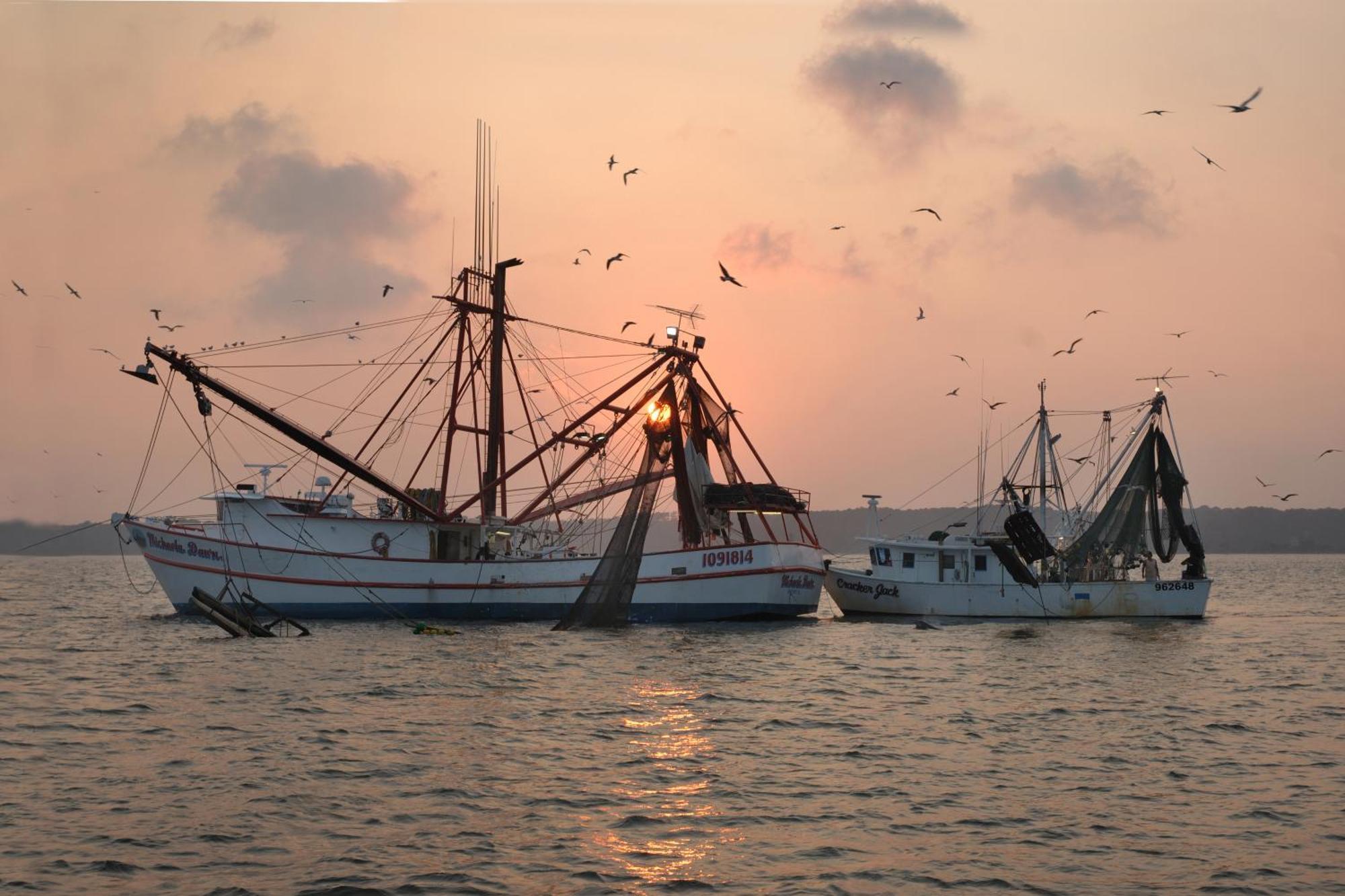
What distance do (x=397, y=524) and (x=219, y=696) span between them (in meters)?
24.3

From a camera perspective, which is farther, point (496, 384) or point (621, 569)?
point (496, 384)

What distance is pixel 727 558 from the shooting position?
52688 mm

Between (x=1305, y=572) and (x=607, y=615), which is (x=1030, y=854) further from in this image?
(x=1305, y=572)

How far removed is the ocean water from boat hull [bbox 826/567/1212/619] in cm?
1523

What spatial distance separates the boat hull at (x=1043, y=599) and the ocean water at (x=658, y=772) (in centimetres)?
1523

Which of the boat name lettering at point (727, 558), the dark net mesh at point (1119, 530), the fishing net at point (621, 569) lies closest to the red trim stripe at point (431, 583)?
the boat name lettering at point (727, 558)

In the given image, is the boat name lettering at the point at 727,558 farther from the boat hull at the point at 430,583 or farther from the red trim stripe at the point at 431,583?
the red trim stripe at the point at 431,583

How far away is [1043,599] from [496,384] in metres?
27.0

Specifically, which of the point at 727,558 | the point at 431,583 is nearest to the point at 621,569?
the point at 727,558

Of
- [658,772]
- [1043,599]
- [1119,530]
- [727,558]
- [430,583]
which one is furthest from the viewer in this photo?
[1119,530]

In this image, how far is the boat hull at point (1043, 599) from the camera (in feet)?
190

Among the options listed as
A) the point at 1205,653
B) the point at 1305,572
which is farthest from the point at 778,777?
the point at 1305,572

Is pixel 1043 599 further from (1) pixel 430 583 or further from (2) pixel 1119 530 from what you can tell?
(1) pixel 430 583

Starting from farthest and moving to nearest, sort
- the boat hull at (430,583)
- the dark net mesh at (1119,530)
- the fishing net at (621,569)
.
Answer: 1. the dark net mesh at (1119,530)
2. the boat hull at (430,583)
3. the fishing net at (621,569)
